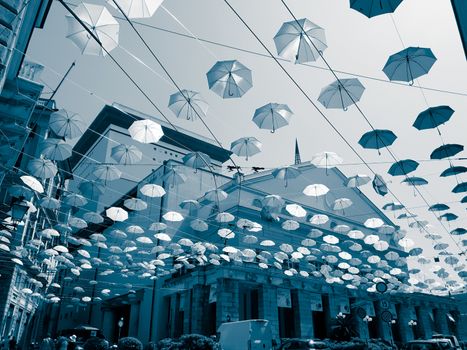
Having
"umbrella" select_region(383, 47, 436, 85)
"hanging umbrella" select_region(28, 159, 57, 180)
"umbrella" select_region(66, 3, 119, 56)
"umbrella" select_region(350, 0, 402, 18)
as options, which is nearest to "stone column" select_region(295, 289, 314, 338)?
"hanging umbrella" select_region(28, 159, 57, 180)

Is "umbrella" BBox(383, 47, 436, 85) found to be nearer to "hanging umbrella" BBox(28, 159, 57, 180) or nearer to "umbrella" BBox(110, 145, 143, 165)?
"umbrella" BBox(110, 145, 143, 165)

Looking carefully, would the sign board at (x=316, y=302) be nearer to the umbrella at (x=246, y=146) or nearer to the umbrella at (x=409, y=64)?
the umbrella at (x=246, y=146)

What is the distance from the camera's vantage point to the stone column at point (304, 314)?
1220 inches

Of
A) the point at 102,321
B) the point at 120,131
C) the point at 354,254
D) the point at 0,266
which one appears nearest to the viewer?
the point at 0,266

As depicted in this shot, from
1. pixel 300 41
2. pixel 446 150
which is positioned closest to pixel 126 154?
pixel 300 41

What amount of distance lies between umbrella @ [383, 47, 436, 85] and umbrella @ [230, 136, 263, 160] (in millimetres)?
5605

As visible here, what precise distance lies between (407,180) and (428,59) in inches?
308

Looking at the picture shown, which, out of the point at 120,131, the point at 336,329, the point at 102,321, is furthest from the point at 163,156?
the point at 336,329

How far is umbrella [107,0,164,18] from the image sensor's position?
7812mm

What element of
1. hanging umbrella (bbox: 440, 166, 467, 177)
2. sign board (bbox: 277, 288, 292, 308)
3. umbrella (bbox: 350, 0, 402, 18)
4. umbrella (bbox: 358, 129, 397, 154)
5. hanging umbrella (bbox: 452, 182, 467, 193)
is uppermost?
umbrella (bbox: 350, 0, 402, 18)

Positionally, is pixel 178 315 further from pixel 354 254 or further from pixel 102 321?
pixel 354 254

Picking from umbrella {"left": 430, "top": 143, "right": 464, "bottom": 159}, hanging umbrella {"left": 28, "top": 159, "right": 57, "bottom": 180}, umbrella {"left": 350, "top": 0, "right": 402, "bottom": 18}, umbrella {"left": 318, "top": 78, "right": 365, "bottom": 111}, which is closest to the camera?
umbrella {"left": 350, "top": 0, "right": 402, "bottom": 18}

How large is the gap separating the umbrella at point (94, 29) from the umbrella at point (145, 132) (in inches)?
133

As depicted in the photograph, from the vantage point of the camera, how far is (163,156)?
5212 cm
